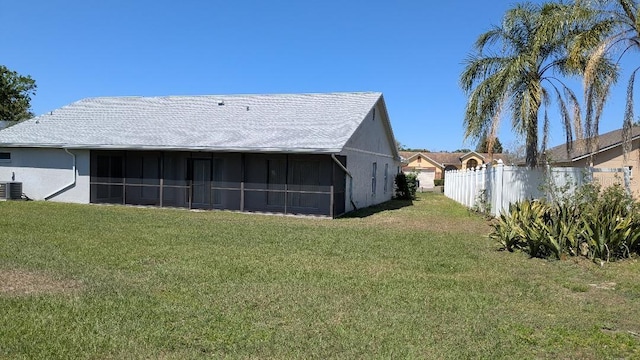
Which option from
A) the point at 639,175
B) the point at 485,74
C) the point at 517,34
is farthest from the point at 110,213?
the point at 639,175

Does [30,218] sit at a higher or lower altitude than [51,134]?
lower

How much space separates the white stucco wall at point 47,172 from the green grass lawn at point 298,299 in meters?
9.90

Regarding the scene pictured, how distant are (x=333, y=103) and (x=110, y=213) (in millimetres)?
10426

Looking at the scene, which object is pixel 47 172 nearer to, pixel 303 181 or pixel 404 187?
pixel 303 181

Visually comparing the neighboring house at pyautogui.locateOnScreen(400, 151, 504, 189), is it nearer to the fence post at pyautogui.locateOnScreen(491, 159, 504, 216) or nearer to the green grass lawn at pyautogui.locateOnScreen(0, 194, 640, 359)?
the fence post at pyautogui.locateOnScreen(491, 159, 504, 216)

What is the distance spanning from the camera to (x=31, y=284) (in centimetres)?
696

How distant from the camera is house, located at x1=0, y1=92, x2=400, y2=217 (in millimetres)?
19141

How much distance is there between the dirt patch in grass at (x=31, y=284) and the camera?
6.59m

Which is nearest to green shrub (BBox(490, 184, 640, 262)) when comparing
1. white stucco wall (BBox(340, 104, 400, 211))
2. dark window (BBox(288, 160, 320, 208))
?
white stucco wall (BBox(340, 104, 400, 211))

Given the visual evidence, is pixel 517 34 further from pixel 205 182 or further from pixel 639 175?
pixel 205 182

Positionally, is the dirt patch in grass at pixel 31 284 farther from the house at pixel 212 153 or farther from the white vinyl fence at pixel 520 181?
the house at pixel 212 153

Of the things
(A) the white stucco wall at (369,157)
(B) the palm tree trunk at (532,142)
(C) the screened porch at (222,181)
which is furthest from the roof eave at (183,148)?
(B) the palm tree trunk at (532,142)

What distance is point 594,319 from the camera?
6.05m

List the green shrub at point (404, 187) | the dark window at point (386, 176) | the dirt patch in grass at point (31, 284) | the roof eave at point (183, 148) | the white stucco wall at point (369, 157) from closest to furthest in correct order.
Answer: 1. the dirt patch in grass at point (31, 284)
2. the roof eave at point (183, 148)
3. the white stucco wall at point (369, 157)
4. the dark window at point (386, 176)
5. the green shrub at point (404, 187)
